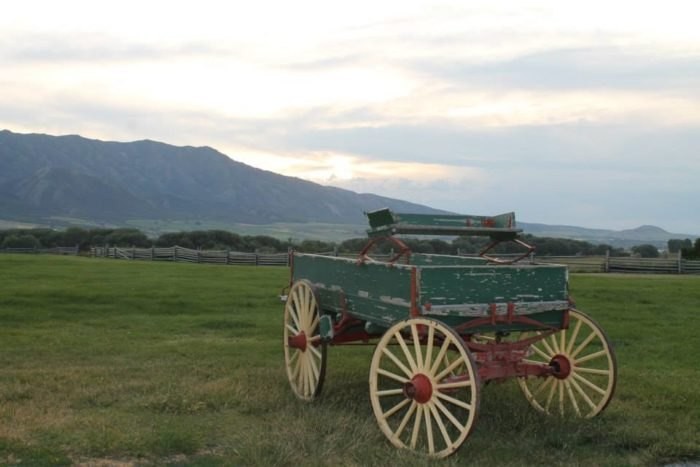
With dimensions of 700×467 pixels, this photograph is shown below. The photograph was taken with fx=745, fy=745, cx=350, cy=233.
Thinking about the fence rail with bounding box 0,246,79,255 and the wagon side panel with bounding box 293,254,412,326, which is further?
the fence rail with bounding box 0,246,79,255

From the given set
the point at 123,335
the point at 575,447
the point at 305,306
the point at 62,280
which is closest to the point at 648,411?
the point at 575,447

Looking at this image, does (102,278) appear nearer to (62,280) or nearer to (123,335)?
(62,280)

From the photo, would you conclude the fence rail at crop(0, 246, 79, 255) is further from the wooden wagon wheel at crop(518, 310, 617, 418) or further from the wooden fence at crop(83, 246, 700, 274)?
the wooden wagon wheel at crop(518, 310, 617, 418)

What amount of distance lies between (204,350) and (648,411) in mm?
6737

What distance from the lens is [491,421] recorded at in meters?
7.46

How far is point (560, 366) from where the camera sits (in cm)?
803

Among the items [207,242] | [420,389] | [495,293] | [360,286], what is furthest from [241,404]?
[207,242]

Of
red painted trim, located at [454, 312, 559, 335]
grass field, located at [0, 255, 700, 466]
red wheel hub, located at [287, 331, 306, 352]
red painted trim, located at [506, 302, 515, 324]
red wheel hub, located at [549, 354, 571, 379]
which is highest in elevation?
red painted trim, located at [506, 302, 515, 324]

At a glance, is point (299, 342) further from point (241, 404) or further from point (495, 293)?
point (495, 293)

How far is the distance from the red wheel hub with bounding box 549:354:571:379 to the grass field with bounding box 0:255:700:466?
522mm

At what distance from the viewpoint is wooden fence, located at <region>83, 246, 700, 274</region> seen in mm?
37688

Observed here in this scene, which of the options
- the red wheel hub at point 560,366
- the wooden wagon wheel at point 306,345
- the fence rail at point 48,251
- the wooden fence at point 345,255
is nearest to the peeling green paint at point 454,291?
the wooden wagon wheel at point 306,345

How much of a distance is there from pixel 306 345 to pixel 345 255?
2608cm

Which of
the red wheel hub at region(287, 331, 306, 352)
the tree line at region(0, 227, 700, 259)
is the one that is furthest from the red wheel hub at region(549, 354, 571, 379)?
the tree line at region(0, 227, 700, 259)
